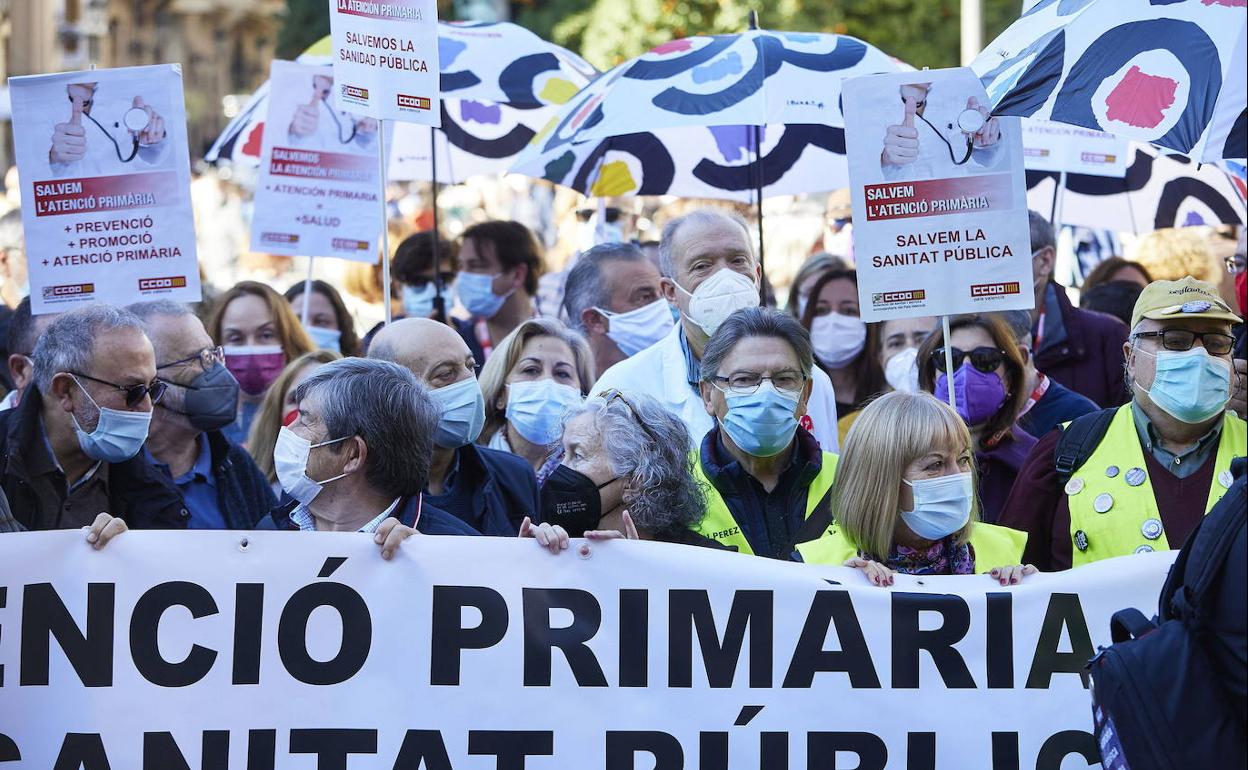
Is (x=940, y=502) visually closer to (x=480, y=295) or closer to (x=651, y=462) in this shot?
(x=651, y=462)

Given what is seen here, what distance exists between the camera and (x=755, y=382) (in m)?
5.21

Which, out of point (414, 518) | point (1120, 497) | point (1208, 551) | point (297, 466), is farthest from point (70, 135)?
point (1208, 551)

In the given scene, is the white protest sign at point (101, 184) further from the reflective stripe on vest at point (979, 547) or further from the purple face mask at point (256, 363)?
the reflective stripe on vest at point (979, 547)

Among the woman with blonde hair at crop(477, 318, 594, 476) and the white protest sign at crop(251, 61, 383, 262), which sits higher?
the white protest sign at crop(251, 61, 383, 262)

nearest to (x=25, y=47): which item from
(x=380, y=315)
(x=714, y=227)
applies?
(x=380, y=315)

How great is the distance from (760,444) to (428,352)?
108cm

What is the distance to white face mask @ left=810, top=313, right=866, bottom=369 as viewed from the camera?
7.91 m

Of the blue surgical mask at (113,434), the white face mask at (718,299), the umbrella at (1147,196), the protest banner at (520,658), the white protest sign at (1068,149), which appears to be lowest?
the protest banner at (520,658)

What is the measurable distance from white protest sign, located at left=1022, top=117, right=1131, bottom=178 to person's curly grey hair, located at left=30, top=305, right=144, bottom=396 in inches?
182

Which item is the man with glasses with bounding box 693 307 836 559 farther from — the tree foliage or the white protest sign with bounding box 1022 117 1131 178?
the tree foliage

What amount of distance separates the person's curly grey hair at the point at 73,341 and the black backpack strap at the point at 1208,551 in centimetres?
Result: 323

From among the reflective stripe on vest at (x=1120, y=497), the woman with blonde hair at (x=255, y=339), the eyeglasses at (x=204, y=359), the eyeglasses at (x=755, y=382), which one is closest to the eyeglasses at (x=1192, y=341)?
the reflective stripe on vest at (x=1120, y=497)

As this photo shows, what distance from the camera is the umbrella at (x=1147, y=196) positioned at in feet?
29.5

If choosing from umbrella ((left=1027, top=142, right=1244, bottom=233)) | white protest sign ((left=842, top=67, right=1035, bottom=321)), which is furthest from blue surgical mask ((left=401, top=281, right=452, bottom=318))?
white protest sign ((left=842, top=67, right=1035, bottom=321))
